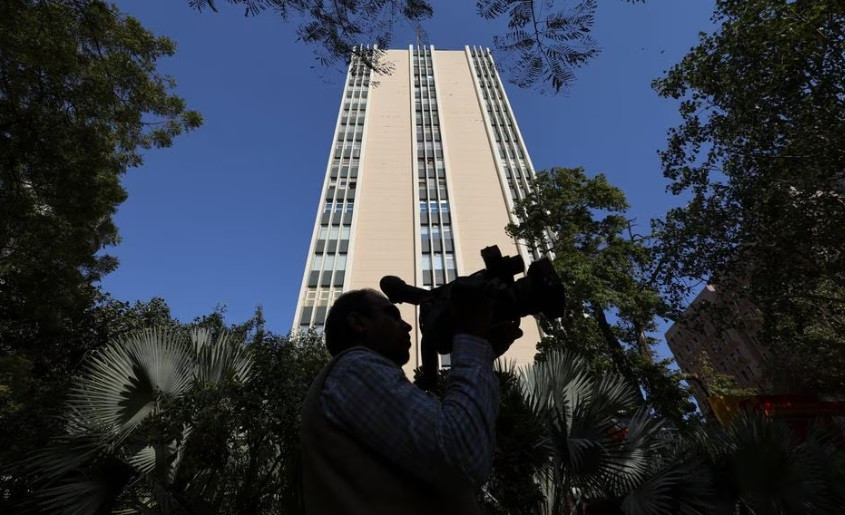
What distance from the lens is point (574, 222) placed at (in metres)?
14.1

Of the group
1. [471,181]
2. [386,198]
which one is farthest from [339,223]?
[471,181]

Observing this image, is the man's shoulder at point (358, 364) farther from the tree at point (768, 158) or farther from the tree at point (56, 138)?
the tree at point (768, 158)

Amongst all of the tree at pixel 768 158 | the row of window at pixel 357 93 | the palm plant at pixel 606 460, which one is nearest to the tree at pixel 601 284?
the tree at pixel 768 158

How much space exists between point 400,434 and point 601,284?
1209 centimetres

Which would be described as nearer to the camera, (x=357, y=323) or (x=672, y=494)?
(x=357, y=323)

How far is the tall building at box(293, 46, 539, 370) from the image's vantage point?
2514 cm

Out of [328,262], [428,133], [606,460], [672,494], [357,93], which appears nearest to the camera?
[606,460]

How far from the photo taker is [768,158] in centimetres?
911

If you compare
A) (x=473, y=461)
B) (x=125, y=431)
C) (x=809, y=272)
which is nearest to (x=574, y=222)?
(x=809, y=272)

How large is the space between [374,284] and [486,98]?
24.7 meters

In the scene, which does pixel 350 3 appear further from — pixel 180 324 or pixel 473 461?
pixel 180 324

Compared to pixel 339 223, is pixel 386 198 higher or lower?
higher

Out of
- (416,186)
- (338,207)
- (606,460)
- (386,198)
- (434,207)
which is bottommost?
(606,460)

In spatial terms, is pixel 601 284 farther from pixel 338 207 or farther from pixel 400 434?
pixel 338 207
